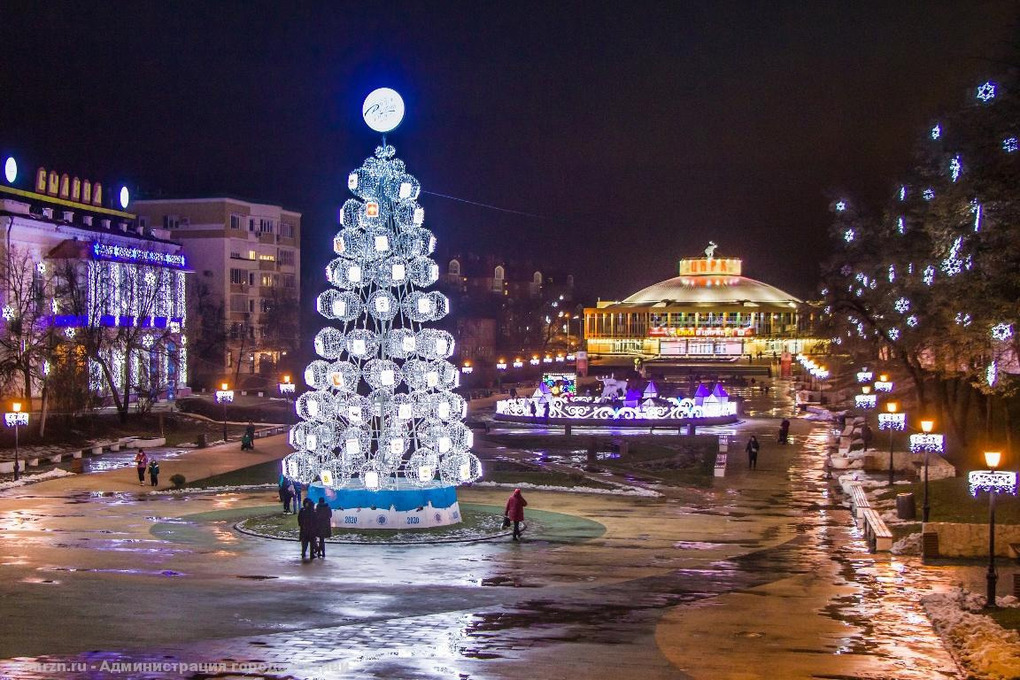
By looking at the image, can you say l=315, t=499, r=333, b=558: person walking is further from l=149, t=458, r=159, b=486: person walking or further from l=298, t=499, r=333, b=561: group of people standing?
l=149, t=458, r=159, b=486: person walking

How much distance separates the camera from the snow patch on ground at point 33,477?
43875 mm

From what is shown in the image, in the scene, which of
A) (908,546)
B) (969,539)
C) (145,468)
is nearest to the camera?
(969,539)

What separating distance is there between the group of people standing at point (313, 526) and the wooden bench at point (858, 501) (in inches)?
627

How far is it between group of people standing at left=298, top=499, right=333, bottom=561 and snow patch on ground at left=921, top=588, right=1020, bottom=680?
13235mm

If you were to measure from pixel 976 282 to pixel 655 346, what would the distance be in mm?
134753

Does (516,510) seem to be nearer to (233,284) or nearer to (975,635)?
(975,635)

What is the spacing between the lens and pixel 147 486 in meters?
44.8

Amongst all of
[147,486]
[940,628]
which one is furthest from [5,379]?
[940,628]

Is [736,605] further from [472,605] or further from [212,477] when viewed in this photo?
[212,477]

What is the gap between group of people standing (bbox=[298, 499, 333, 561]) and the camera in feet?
92.2

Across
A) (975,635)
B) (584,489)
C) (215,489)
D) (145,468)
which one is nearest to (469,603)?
(975,635)

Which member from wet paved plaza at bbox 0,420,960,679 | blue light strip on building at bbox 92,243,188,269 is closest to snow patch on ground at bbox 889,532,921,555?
wet paved plaza at bbox 0,420,960,679

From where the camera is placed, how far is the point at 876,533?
1232 inches

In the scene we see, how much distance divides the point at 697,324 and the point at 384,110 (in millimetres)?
135044
